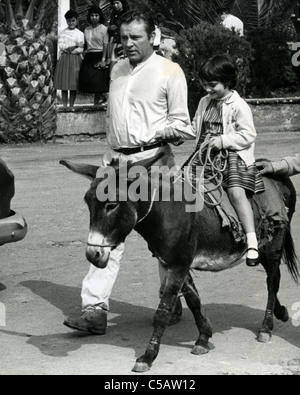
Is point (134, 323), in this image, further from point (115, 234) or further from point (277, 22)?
point (277, 22)

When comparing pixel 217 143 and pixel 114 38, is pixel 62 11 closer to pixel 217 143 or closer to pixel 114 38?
pixel 114 38

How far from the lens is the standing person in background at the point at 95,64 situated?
18125 mm

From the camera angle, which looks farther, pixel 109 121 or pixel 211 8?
pixel 211 8

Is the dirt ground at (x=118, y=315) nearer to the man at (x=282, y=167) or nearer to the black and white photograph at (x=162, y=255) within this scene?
the black and white photograph at (x=162, y=255)

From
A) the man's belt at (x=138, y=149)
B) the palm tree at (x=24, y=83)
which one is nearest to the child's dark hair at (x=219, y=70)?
the man's belt at (x=138, y=149)

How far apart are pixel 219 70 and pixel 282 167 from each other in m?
0.81

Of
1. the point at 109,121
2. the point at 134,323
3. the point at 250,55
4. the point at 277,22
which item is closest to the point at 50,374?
the point at 134,323

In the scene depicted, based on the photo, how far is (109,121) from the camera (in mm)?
7324

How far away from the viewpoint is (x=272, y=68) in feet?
67.1

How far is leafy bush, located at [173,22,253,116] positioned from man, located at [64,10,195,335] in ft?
34.8

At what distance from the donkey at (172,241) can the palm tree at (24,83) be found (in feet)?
33.1

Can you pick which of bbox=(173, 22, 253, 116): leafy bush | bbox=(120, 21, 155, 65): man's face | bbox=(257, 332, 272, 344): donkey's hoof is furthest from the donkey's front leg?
bbox=(173, 22, 253, 116): leafy bush
